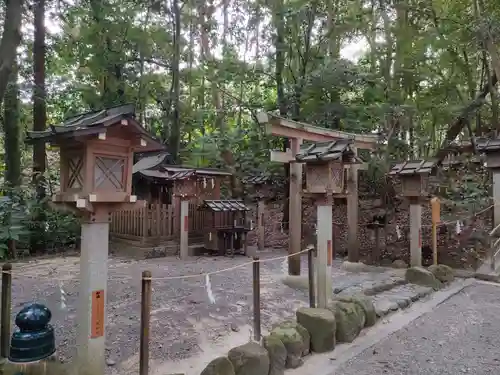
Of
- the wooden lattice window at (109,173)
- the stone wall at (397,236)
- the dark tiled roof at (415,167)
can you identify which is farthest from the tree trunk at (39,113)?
the dark tiled roof at (415,167)

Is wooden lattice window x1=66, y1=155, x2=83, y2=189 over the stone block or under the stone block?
over

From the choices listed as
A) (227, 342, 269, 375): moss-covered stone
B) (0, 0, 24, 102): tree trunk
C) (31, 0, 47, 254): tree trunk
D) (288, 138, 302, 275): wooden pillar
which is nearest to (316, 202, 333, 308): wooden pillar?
(288, 138, 302, 275): wooden pillar

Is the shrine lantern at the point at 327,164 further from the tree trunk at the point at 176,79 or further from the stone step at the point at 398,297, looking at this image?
the tree trunk at the point at 176,79

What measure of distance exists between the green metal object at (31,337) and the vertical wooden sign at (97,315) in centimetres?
42

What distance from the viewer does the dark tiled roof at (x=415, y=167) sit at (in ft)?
28.7

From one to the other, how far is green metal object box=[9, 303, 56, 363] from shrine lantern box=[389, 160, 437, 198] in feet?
26.7

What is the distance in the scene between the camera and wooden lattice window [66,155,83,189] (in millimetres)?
3773

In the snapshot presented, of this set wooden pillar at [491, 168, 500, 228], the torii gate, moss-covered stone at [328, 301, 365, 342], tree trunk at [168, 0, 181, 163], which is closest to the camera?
moss-covered stone at [328, 301, 365, 342]

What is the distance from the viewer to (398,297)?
712 centimetres

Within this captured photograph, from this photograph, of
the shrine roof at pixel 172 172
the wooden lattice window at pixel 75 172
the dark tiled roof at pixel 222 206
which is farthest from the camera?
the dark tiled roof at pixel 222 206

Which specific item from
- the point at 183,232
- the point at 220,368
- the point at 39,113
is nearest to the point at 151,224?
the point at 183,232

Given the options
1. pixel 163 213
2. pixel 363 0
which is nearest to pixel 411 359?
pixel 163 213

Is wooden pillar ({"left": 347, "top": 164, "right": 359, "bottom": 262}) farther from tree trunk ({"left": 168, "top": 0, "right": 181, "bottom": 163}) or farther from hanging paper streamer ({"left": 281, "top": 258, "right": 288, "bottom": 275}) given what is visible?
tree trunk ({"left": 168, "top": 0, "right": 181, "bottom": 163})

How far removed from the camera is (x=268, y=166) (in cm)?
1543
